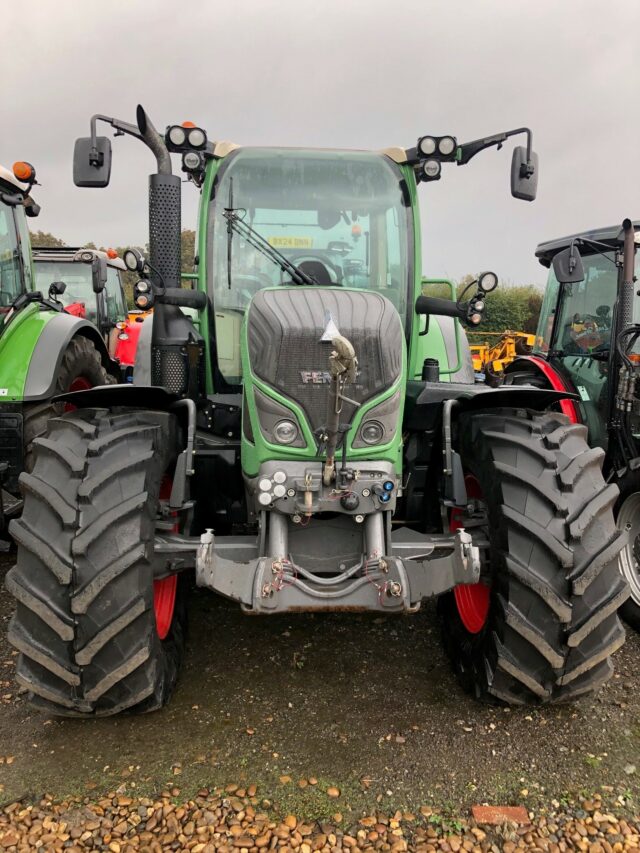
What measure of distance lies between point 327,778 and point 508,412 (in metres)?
1.71

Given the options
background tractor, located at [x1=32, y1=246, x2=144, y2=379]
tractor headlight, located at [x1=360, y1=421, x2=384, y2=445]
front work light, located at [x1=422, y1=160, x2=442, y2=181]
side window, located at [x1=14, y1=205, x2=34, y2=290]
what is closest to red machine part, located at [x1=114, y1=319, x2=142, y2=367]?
background tractor, located at [x1=32, y1=246, x2=144, y2=379]

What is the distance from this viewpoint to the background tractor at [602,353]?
4078 mm

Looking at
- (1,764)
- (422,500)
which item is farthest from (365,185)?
(1,764)

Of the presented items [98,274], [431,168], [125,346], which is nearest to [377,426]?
[431,168]

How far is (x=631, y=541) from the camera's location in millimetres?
4047

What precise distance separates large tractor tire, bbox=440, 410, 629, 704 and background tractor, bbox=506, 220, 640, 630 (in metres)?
1.50

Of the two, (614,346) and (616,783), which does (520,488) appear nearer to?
(616,783)

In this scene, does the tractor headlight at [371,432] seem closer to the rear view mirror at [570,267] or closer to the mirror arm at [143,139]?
the mirror arm at [143,139]

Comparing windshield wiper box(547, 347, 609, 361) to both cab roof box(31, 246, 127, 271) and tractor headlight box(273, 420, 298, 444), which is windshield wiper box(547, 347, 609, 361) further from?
cab roof box(31, 246, 127, 271)

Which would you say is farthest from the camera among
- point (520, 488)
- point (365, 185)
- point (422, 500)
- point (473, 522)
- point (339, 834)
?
point (365, 185)

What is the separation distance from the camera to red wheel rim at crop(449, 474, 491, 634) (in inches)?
118

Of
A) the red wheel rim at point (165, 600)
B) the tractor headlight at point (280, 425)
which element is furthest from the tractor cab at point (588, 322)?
the red wheel rim at point (165, 600)

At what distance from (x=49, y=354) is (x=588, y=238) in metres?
4.14

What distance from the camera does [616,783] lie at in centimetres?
242
